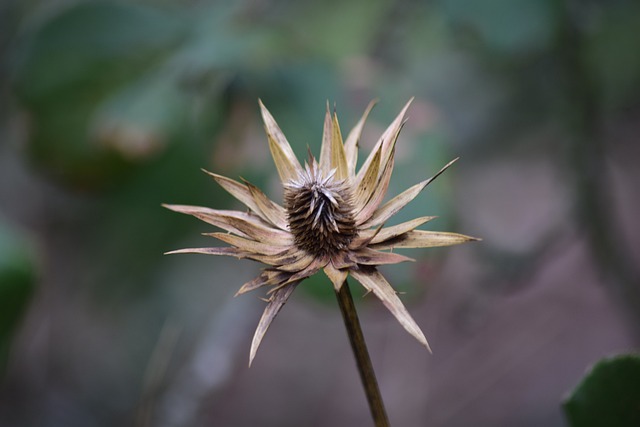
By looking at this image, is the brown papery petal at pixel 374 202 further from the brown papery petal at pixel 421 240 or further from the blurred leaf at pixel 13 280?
the blurred leaf at pixel 13 280

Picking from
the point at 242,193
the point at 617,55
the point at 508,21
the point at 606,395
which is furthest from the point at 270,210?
the point at 617,55

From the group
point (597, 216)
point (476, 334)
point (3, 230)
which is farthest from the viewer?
point (476, 334)

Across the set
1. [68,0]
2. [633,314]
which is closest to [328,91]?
[633,314]

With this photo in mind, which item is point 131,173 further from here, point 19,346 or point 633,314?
point 633,314

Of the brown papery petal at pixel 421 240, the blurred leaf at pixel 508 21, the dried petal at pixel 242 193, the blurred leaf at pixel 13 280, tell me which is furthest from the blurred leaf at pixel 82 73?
the brown papery petal at pixel 421 240

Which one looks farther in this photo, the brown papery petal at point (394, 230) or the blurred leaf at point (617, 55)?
the blurred leaf at point (617, 55)

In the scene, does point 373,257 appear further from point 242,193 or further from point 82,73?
point 82,73
